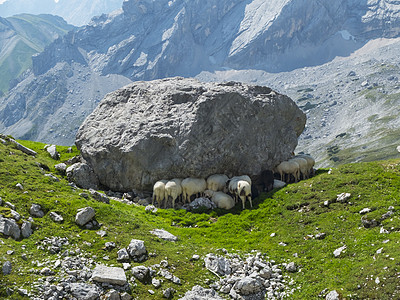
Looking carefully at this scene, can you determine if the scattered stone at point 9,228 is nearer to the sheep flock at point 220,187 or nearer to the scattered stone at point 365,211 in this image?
the sheep flock at point 220,187

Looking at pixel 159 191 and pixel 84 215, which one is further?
pixel 159 191

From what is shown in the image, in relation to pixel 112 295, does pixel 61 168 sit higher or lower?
higher

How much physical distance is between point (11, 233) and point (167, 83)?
26.5 meters

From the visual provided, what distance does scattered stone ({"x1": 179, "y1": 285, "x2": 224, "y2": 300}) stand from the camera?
62.8ft

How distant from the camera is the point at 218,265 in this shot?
71.6 feet

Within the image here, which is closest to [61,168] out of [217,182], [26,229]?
[217,182]

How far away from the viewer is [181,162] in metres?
37.0

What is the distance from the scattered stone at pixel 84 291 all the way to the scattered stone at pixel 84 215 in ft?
20.1

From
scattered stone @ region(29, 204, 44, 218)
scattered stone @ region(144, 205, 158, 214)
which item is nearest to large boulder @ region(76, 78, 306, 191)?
scattered stone @ region(144, 205, 158, 214)

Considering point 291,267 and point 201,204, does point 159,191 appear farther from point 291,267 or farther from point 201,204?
point 291,267

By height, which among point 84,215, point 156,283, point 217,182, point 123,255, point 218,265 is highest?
point 84,215

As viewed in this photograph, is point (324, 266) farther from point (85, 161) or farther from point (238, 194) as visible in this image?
point (85, 161)

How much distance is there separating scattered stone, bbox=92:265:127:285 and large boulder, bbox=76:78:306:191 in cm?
1824

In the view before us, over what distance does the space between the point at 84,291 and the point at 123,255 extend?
11.5 feet
